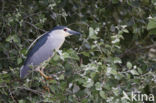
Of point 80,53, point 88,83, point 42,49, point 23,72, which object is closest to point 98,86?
point 88,83

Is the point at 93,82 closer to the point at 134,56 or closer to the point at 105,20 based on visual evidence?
the point at 105,20

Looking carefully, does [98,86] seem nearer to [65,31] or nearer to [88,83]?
[88,83]

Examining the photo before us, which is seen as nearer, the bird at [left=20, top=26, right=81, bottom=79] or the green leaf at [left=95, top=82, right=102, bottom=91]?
the green leaf at [left=95, top=82, right=102, bottom=91]

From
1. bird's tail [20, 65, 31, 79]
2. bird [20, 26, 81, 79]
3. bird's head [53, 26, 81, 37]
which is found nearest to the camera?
bird's tail [20, 65, 31, 79]

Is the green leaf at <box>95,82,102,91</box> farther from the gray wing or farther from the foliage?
the gray wing

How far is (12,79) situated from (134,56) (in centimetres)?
174

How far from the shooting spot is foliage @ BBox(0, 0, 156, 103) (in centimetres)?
256

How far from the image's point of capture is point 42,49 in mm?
3176

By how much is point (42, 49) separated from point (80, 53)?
646 millimetres

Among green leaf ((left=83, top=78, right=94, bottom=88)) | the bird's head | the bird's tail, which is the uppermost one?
the bird's head

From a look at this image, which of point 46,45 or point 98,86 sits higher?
point 46,45

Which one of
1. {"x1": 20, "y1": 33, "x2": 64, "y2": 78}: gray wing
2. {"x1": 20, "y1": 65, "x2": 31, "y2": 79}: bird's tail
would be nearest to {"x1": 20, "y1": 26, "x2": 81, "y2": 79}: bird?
{"x1": 20, "y1": 33, "x2": 64, "y2": 78}: gray wing

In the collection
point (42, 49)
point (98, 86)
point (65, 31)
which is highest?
point (65, 31)

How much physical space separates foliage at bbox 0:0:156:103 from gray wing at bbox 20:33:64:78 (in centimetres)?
9
